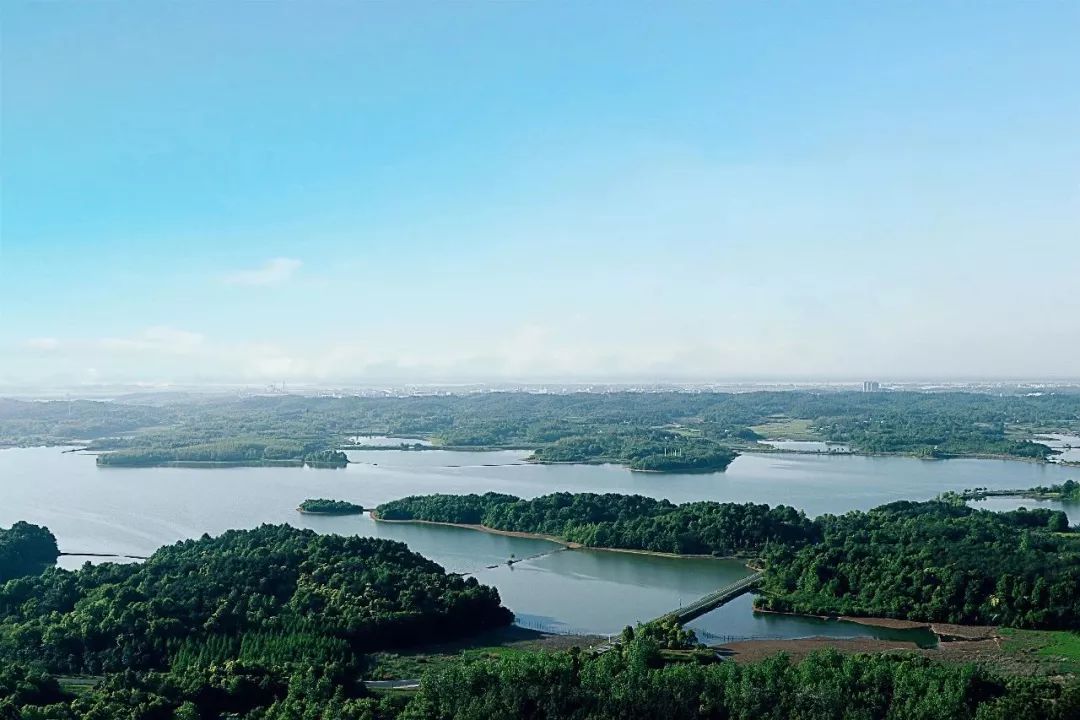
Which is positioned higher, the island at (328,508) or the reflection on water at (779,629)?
the island at (328,508)

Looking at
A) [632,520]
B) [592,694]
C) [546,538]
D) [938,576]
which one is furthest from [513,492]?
[592,694]

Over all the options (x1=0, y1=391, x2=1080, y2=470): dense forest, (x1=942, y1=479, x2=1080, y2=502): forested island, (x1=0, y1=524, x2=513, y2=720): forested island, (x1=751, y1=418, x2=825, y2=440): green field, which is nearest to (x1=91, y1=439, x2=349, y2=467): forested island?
→ (x1=0, y1=391, x2=1080, y2=470): dense forest

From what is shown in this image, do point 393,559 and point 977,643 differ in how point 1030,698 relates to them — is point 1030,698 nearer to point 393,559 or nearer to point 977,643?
point 977,643

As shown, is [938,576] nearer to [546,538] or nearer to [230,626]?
[546,538]

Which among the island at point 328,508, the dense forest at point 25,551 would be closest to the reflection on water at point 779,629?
the dense forest at point 25,551

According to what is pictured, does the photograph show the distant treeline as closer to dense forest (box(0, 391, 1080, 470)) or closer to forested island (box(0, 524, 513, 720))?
dense forest (box(0, 391, 1080, 470))

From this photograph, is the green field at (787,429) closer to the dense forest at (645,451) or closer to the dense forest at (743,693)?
the dense forest at (645,451)

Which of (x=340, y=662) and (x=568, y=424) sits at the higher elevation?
(x=568, y=424)
